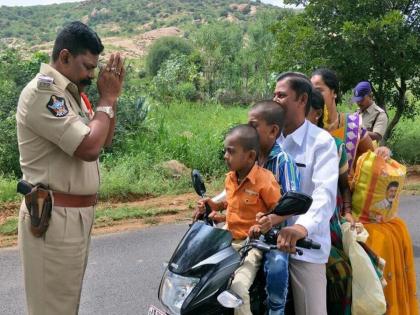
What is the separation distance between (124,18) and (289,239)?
75773 millimetres

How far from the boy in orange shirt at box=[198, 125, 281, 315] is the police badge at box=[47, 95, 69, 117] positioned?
76 centimetres

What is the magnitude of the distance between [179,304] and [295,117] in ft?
3.60

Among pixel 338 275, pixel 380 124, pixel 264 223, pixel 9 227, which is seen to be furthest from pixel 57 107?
pixel 380 124

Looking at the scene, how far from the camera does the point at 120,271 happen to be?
538 cm

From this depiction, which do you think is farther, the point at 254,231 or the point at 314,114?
the point at 314,114

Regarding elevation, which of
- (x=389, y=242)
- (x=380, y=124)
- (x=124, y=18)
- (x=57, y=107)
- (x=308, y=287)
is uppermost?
(x=57, y=107)

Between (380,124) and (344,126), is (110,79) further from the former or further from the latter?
(380,124)

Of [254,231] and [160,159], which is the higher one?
[254,231]

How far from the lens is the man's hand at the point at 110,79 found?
2.61 meters

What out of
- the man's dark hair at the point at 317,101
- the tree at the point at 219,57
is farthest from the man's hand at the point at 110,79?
the tree at the point at 219,57

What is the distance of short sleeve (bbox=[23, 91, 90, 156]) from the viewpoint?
2.45 metres

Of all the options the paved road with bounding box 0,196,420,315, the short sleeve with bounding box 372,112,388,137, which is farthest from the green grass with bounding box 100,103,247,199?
the short sleeve with bounding box 372,112,388,137

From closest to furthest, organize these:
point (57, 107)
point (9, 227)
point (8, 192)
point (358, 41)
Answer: point (57, 107), point (9, 227), point (8, 192), point (358, 41)

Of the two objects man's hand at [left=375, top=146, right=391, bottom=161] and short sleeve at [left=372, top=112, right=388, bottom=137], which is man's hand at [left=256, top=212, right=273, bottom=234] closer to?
man's hand at [left=375, top=146, right=391, bottom=161]
